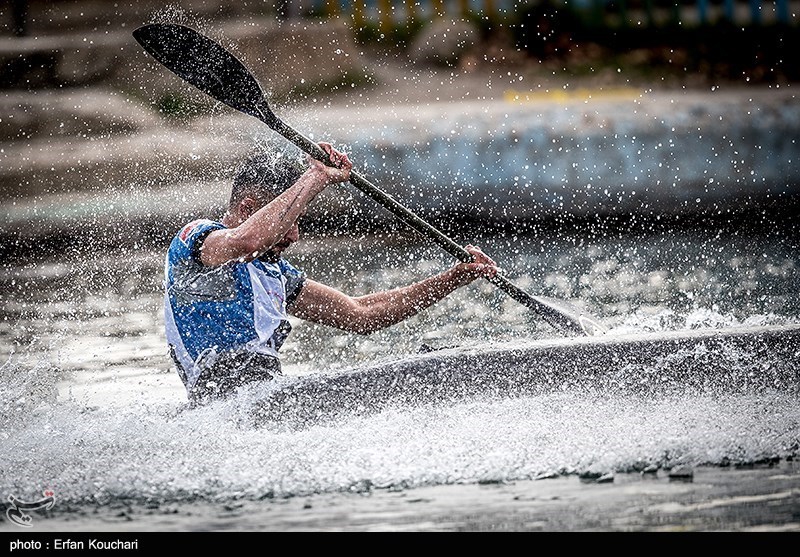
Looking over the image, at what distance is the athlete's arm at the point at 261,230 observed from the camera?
5.04 metres

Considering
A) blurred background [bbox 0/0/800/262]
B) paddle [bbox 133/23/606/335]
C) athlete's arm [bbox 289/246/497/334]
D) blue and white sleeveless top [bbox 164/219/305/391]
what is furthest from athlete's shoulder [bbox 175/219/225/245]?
blurred background [bbox 0/0/800/262]

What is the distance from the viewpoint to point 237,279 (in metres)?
5.26

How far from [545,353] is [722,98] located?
993 centimetres

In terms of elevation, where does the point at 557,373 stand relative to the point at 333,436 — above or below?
above

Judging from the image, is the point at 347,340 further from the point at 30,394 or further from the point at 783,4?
the point at 783,4

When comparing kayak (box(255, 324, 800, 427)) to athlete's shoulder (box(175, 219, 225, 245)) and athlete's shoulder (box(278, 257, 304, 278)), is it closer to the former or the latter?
athlete's shoulder (box(278, 257, 304, 278))

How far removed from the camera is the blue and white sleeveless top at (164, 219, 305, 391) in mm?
5195

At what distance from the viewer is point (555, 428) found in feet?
16.8

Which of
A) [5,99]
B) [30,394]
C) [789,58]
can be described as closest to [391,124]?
[5,99]

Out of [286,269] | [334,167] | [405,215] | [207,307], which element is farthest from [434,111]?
[207,307]

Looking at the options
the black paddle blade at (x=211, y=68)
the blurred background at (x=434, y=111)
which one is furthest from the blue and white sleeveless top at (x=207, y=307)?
the blurred background at (x=434, y=111)

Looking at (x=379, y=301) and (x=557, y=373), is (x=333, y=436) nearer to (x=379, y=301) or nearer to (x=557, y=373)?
(x=557, y=373)

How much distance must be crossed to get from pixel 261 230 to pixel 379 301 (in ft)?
3.39
